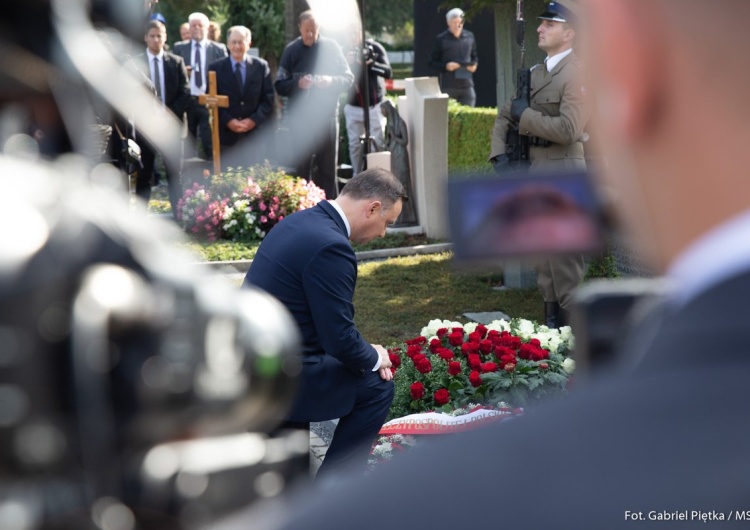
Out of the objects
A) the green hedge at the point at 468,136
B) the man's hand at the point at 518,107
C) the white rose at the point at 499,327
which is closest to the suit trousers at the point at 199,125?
the green hedge at the point at 468,136

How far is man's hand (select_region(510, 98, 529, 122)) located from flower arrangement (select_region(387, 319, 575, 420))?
2.21m

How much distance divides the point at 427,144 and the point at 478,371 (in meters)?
6.39

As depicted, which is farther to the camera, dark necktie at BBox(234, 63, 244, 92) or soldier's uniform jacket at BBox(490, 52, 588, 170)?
dark necktie at BBox(234, 63, 244, 92)

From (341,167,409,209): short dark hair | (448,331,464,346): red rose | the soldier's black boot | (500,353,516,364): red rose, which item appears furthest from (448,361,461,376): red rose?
the soldier's black boot

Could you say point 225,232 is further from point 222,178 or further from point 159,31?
point 159,31

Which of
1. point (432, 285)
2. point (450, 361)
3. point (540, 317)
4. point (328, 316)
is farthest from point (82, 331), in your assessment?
point (432, 285)

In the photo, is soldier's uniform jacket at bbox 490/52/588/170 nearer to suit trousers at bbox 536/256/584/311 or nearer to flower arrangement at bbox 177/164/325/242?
suit trousers at bbox 536/256/584/311

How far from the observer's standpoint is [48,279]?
1045mm

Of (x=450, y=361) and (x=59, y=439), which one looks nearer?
(x=59, y=439)

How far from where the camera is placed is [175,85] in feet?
41.1

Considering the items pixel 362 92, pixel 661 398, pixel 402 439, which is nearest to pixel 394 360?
pixel 402 439

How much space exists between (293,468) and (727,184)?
2.35ft

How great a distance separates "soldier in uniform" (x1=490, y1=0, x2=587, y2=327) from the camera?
7320 millimetres

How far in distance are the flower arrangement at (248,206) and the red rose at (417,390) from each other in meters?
6.13
